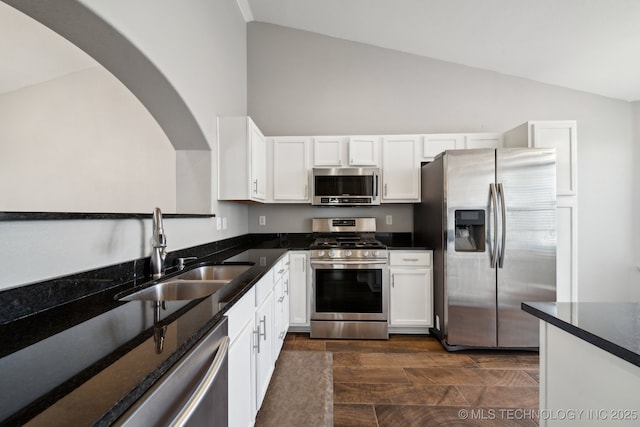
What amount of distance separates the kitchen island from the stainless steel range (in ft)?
5.93

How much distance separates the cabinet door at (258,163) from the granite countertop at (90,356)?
171 centimetres

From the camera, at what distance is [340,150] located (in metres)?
3.13

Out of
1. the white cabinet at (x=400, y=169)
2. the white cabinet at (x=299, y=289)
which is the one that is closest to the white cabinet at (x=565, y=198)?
the white cabinet at (x=400, y=169)

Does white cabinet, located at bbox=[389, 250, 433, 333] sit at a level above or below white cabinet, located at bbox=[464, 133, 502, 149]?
below

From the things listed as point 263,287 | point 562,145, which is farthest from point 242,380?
point 562,145

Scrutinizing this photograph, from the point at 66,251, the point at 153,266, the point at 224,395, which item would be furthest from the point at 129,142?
the point at 224,395

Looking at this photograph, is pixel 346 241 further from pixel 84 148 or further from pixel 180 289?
pixel 84 148

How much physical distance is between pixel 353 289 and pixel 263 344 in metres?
1.30

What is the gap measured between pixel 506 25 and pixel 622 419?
3306 mm

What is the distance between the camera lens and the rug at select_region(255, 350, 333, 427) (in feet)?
5.59

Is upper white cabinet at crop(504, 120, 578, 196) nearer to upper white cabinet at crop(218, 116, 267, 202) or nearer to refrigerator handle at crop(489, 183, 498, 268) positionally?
refrigerator handle at crop(489, 183, 498, 268)

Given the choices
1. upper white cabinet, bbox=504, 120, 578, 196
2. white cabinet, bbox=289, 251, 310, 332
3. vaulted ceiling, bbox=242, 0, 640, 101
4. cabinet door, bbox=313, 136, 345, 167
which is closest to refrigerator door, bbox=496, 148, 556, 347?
upper white cabinet, bbox=504, 120, 578, 196

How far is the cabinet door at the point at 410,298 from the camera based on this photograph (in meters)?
2.81

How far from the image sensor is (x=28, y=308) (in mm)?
881
